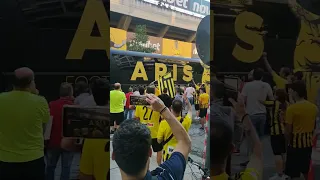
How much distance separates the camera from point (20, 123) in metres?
1.67

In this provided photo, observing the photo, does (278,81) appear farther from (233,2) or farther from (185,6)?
(185,6)

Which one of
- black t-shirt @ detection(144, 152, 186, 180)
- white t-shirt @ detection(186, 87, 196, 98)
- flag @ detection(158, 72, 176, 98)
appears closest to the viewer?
black t-shirt @ detection(144, 152, 186, 180)

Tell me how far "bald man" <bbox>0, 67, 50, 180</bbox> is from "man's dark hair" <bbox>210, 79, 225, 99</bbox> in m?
0.90

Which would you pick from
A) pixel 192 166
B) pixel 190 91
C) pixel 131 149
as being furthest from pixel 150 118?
pixel 190 91

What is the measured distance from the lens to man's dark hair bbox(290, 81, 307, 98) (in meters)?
1.89

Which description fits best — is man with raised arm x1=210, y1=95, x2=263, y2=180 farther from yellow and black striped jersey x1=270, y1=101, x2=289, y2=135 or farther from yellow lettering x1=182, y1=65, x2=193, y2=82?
yellow lettering x1=182, y1=65, x2=193, y2=82

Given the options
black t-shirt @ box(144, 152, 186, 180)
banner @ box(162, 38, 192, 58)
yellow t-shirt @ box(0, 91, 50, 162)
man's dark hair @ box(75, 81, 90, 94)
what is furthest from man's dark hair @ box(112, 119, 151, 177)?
banner @ box(162, 38, 192, 58)

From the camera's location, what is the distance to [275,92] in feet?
6.08

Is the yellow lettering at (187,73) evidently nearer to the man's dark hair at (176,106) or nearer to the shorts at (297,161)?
the man's dark hair at (176,106)

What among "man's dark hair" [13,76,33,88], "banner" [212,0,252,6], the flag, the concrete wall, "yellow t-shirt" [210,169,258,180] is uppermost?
the concrete wall

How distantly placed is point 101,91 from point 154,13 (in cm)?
1676

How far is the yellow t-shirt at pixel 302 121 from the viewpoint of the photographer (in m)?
1.88

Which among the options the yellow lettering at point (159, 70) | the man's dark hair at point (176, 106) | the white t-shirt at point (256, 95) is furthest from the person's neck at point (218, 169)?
the yellow lettering at point (159, 70)

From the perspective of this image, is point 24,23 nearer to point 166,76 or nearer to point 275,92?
point 275,92
